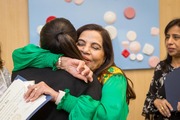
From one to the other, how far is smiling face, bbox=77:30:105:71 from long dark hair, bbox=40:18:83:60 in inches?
14.8

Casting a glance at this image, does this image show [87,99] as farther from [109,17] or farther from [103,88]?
[109,17]

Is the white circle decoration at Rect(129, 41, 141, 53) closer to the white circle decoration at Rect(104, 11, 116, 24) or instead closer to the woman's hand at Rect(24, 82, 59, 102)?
the white circle decoration at Rect(104, 11, 116, 24)

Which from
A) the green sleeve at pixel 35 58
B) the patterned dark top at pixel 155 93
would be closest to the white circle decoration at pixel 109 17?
the patterned dark top at pixel 155 93

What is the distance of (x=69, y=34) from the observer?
3.05ft

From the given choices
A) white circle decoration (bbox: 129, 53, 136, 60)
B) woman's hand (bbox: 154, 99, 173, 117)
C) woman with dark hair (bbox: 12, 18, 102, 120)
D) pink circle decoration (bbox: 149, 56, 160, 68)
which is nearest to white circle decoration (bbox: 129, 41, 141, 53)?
white circle decoration (bbox: 129, 53, 136, 60)

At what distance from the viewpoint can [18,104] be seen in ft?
2.86

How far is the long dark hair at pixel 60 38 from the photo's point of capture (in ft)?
3.01

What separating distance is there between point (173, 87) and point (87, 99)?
0.90m

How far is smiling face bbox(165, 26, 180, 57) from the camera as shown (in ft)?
5.97

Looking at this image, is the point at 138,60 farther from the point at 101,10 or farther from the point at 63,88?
the point at 63,88

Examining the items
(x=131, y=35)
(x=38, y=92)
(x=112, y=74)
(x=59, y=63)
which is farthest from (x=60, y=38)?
(x=131, y=35)

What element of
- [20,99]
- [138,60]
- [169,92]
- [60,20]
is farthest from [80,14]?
[20,99]

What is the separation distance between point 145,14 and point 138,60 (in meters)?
0.49

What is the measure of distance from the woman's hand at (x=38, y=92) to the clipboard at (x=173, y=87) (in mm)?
951
